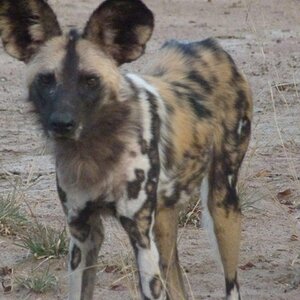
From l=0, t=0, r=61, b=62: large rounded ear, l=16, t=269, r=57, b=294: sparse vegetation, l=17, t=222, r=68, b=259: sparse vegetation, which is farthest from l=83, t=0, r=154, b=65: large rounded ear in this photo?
l=17, t=222, r=68, b=259: sparse vegetation

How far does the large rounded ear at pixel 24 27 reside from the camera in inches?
159

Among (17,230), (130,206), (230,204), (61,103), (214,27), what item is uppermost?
(61,103)

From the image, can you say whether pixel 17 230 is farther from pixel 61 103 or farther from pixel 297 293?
pixel 61 103

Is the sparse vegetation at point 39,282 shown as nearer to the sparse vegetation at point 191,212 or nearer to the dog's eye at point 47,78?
the sparse vegetation at point 191,212

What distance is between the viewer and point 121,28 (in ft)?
13.3

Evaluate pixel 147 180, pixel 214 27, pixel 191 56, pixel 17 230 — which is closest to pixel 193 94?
pixel 191 56

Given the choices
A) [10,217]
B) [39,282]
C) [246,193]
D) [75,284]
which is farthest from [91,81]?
[246,193]

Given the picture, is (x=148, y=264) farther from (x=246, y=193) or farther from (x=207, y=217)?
(x=246, y=193)

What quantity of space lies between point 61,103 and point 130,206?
1.43 feet

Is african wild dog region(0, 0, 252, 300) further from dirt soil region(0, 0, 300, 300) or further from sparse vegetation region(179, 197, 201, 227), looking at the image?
sparse vegetation region(179, 197, 201, 227)

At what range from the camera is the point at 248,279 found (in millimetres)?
5016

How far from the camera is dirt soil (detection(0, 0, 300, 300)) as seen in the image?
4902 millimetres

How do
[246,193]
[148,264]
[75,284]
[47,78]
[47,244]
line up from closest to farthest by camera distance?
[47,78] < [148,264] < [75,284] < [47,244] < [246,193]

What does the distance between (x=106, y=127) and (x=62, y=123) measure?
30 cm
